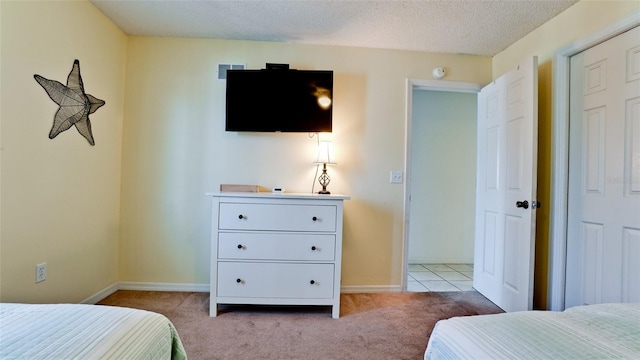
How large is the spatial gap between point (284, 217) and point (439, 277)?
6.86 ft

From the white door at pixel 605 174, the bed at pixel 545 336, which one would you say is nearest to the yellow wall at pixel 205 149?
the white door at pixel 605 174

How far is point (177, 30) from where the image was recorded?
251 cm

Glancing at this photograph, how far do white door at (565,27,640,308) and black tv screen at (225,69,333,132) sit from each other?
5.91 ft

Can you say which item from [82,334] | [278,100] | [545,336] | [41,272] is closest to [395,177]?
[278,100]

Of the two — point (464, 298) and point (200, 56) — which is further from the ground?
point (200, 56)

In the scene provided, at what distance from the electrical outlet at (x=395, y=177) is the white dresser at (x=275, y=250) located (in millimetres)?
804

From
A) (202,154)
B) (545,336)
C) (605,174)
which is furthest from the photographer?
(202,154)

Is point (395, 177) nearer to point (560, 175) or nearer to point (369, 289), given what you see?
point (369, 289)

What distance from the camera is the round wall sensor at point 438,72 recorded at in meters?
2.75

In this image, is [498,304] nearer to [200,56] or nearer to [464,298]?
[464,298]

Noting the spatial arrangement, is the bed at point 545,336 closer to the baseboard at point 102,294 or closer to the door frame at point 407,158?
the door frame at point 407,158

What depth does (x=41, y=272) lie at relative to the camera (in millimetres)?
1824

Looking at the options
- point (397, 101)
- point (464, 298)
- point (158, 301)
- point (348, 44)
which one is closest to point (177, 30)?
point (348, 44)

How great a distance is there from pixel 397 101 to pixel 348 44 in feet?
2.27
